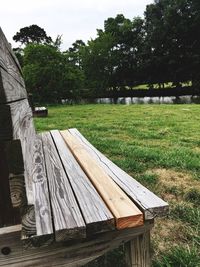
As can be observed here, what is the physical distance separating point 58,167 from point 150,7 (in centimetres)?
4718

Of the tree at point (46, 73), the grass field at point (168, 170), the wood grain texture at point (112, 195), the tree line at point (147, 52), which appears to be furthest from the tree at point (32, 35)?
the wood grain texture at point (112, 195)

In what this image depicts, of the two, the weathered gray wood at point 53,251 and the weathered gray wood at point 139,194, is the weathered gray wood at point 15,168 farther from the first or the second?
the weathered gray wood at point 139,194

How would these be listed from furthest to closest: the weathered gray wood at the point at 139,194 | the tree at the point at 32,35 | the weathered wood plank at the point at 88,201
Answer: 1. the tree at the point at 32,35
2. the weathered gray wood at the point at 139,194
3. the weathered wood plank at the point at 88,201

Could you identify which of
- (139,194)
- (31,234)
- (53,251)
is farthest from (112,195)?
(31,234)

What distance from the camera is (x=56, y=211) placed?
1.96m

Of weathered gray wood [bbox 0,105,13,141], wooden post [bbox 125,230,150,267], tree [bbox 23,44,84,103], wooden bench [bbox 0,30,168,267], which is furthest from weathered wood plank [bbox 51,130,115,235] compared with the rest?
tree [bbox 23,44,84,103]

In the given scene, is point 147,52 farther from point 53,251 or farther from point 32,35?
point 53,251

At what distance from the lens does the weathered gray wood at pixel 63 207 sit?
1787 mm

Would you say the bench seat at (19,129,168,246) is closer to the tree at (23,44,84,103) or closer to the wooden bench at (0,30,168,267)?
the wooden bench at (0,30,168,267)

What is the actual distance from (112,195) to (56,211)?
0.43 m

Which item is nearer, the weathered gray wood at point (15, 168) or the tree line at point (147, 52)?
the weathered gray wood at point (15, 168)

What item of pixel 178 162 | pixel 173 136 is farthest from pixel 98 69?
pixel 178 162

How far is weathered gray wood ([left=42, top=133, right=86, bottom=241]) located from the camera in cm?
179

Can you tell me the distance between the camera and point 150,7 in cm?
4691
